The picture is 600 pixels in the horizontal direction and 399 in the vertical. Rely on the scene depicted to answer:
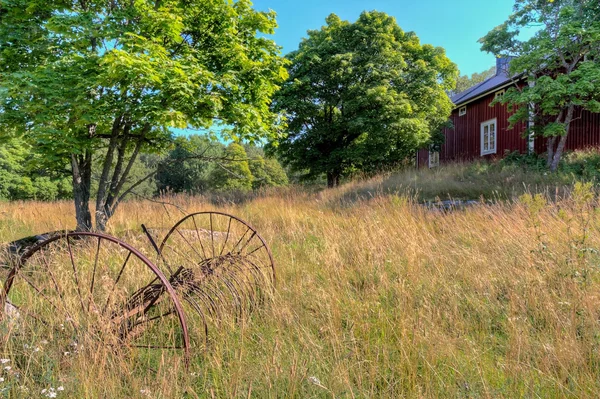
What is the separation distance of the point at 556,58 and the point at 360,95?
6688mm

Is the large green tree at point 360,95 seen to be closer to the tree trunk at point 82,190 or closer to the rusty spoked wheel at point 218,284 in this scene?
the tree trunk at point 82,190

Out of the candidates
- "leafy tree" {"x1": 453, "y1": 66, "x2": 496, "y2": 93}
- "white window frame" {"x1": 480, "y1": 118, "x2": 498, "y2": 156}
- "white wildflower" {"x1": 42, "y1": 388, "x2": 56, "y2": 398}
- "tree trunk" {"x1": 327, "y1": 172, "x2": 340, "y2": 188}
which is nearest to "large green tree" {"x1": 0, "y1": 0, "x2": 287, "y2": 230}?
"white wildflower" {"x1": 42, "y1": 388, "x2": 56, "y2": 398}

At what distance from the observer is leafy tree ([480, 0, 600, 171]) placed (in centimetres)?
983

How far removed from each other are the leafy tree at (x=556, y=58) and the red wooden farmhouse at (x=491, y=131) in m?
1.03

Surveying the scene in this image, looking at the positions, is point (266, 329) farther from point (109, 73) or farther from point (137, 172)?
point (137, 172)

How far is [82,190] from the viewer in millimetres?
5477

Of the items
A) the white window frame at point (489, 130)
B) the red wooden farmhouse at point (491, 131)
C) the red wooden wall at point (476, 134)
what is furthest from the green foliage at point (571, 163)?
→ the white window frame at point (489, 130)

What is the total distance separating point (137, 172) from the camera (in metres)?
39.0

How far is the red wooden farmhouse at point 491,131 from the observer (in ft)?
40.0

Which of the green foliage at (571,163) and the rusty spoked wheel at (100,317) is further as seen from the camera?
the green foliage at (571,163)

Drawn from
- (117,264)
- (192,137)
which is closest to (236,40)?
(192,137)

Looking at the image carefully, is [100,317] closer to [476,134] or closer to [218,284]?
[218,284]

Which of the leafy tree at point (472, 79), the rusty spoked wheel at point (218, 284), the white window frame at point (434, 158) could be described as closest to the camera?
the rusty spoked wheel at point (218, 284)

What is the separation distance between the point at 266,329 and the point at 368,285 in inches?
46.2
